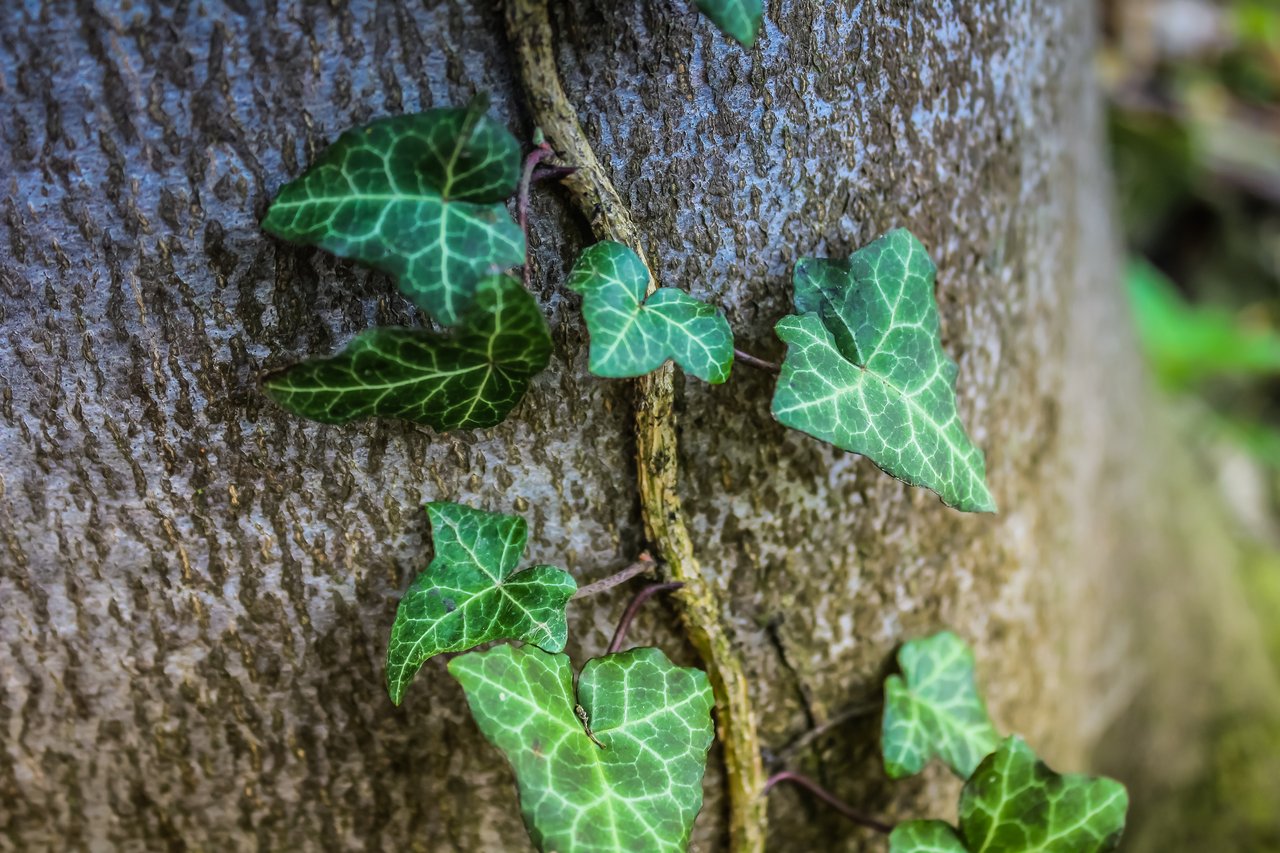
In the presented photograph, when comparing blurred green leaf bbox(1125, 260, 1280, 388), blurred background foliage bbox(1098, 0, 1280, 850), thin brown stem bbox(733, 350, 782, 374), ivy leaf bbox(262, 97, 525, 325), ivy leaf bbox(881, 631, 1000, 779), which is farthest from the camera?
blurred green leaf bbox(1125, 260, 1280, 388)

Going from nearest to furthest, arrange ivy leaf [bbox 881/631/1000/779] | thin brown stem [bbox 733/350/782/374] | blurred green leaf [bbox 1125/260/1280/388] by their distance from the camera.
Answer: thin brown stem [bbox 733/350/782/374] → ivy leaf [bbox 881/631/1000/779] → blurred green leaf [bbox 1125/260/1280/388]

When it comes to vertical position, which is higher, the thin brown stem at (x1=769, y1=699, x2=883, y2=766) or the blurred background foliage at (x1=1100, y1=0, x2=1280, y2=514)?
the blurred background foliage at (x1=1100, y1=0, x2=1280, y2=514)

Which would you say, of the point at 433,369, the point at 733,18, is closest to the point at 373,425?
the point at 433,369

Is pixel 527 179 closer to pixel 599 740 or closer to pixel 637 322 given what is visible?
pixel 637 322

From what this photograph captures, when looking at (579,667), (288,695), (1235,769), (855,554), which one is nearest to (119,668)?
(288,695)

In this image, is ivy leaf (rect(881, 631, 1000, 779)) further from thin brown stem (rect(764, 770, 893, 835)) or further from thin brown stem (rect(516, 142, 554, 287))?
thin brown stem (rect(516, 142, 554, 287))

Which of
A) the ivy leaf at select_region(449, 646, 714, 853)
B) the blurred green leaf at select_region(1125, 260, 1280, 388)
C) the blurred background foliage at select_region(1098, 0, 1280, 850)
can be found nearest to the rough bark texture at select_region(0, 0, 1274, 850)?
the ivy leaf at select_region(449, 646, 714, 853)

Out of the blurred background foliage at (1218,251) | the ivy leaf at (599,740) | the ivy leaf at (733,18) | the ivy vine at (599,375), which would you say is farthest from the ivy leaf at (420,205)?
the blurred background foliage at (1218,251)

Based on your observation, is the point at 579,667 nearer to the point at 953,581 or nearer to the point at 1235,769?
the point at 953,581
